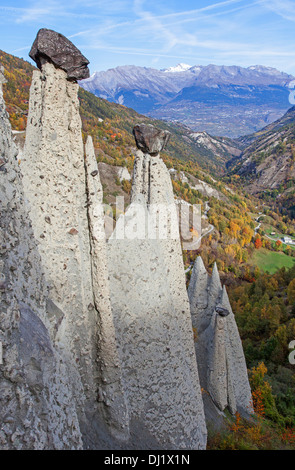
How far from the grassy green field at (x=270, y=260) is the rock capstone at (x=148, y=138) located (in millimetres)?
71620

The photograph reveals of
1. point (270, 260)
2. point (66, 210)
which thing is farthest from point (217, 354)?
point (270, 260)

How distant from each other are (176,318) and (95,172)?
2.96 meters

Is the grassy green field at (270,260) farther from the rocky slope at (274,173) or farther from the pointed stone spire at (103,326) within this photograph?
the pointed stone spire at (103,326)

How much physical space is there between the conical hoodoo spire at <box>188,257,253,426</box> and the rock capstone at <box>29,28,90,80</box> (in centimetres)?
795

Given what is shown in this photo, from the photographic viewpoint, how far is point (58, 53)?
413 cm

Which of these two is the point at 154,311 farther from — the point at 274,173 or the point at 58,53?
the point at 274,173

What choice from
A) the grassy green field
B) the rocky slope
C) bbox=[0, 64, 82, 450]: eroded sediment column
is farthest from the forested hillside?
the rocky slope

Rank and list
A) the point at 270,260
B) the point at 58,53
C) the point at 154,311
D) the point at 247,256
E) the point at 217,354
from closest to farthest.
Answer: the point at 58,53 < the point at 154,311 < the point at 217,354 < the point at 247,256 < the point at 270,260

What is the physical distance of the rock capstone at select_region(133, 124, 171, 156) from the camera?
5724mm

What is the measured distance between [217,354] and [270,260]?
74.7 metres

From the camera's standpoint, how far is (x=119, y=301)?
205 inches

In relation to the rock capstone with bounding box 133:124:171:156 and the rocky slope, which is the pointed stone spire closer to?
the rock capstone with bounding box 133:124:171:156
